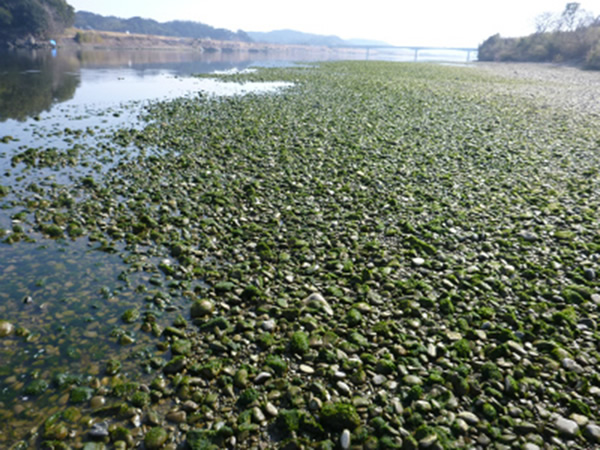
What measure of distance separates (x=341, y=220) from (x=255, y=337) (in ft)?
14.9

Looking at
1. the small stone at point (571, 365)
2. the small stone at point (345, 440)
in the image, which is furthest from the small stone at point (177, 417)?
the small stone at point (571, 365)

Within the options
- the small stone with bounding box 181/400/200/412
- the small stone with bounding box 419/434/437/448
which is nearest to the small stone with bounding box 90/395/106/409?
the small stone with bounding box 181/400/200/412

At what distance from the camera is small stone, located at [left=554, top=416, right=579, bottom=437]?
4.23m

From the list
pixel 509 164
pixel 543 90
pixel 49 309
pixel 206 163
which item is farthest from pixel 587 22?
pixel 49 309

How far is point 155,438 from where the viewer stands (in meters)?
4.10

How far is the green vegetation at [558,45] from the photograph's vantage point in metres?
81.1

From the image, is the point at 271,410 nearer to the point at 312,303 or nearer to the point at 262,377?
the point at 262,377

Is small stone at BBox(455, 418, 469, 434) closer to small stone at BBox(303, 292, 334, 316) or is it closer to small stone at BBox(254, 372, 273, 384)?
small stone at BBox(254, 372, 273, 384)

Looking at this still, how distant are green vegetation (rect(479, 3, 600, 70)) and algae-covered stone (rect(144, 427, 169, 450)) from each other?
88.5 m

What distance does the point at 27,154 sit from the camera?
1335cm

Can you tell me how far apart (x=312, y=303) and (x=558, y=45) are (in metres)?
117

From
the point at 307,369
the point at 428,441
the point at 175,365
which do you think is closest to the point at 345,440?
the point at 428,441

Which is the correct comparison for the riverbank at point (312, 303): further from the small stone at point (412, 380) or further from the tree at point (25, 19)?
the tree at point (25, 19)

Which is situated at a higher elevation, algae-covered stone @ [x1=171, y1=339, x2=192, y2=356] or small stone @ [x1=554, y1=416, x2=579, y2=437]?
small stone @ [x1=554, y1=416, x2=579, y2=437]
